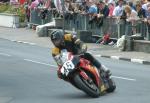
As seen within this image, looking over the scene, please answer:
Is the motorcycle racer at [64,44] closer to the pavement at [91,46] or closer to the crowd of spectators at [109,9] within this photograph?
the pavement at [91,46]

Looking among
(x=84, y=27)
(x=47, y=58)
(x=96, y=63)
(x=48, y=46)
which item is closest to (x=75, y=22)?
(x=84, y=27)

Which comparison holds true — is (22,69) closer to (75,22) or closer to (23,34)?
(75,22)

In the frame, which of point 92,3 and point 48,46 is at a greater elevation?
point 92,3

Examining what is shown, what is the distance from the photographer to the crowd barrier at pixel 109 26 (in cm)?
2514

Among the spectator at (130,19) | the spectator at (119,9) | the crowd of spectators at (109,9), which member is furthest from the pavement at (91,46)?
the spectator at (119,9)

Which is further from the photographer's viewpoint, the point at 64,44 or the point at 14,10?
the point at 14,10

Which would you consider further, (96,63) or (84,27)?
(84,27)

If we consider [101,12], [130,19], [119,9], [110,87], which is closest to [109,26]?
[101,12]

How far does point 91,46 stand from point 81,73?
1501cm

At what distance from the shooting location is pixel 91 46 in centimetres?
2780

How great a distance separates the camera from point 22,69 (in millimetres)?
19453

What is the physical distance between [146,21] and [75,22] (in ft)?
26.6

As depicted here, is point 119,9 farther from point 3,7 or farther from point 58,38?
point 3,7

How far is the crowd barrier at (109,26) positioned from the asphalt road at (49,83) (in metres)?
2.92
